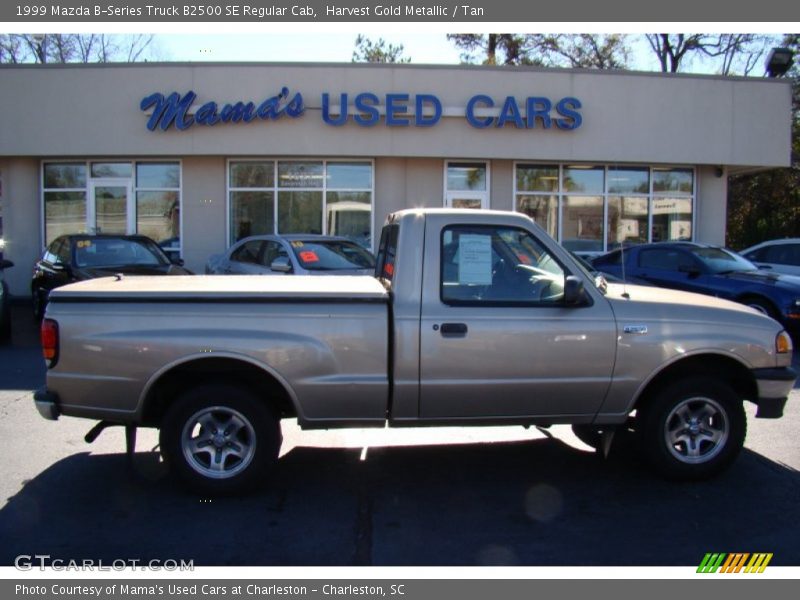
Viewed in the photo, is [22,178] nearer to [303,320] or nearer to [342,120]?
[342,120]

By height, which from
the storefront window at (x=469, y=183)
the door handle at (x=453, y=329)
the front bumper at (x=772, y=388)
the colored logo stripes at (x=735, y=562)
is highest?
the storefront window at (x=469, y=183)

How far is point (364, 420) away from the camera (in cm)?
A: 480

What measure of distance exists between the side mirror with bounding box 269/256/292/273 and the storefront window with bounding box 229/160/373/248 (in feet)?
21.1

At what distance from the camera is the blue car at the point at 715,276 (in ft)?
34.2

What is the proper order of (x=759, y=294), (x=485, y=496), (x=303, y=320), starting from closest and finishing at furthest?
(x=303, y=320) → (x=485, y=496) → (x=759, y=294)

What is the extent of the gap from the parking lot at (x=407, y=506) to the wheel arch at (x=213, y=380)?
556 millimetres

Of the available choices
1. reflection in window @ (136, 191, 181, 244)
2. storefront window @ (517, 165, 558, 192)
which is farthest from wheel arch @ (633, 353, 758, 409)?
reflection in window @ (136, 191, 181, 244)

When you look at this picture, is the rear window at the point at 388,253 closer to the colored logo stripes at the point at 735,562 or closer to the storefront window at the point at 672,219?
the colored logo stripes at the point at 735,562

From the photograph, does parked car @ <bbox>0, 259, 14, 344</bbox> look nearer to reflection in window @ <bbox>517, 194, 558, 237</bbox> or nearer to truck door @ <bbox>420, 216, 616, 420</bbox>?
truck door @ <bbox>420, 216, 616, 420</bbox>

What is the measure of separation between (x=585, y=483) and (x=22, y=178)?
16.0 metres

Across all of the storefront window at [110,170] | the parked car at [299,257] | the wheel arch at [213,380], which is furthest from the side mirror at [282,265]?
the storefront window at [110,170]

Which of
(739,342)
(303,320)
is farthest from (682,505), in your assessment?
(303,320)

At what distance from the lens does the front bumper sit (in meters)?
5.05

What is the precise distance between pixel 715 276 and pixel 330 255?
19.4 ft
